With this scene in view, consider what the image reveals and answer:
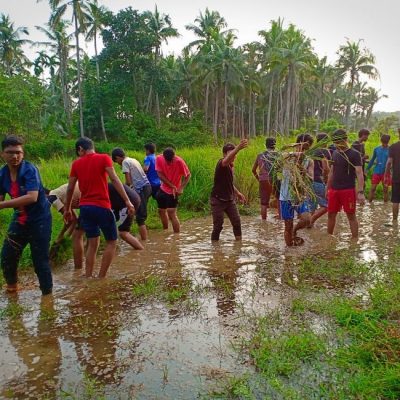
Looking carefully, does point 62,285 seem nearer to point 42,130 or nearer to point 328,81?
point 42,130

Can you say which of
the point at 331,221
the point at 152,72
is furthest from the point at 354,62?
the point at 331,221

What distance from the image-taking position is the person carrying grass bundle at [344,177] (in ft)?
19.8

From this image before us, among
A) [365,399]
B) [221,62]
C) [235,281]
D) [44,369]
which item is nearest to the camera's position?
[365,399]

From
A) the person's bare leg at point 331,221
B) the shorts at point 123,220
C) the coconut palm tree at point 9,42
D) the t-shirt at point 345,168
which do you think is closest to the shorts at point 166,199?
the shorts at point 123,220

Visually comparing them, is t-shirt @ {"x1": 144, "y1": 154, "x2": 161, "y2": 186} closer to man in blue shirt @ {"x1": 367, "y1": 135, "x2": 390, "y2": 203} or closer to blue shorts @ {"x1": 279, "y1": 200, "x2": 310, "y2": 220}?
blue shorts @ {"x1": 279, "y1": 200, "x2": 310, "y2": 220}

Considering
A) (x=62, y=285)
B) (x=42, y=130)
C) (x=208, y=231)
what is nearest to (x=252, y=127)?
(x=42, y=130)

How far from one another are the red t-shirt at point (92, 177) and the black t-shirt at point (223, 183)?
6.88 feet

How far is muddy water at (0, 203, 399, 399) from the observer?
273 centimetres

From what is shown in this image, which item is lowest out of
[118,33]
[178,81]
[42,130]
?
[42,130]

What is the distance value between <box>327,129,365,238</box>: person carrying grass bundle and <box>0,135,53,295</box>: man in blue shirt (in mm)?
4094

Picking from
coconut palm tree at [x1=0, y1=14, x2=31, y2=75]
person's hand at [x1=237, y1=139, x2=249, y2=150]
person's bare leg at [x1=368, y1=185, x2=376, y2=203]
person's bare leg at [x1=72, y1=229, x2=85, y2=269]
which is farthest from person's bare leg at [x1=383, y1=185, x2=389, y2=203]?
coconut palm tree at [x1=0, y1=14, x2=31, y2=75]

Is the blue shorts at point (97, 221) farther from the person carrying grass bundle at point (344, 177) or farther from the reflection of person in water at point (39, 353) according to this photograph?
the person carrying grass bundle at point (344, 177)

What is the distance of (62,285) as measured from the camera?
4.78 meters

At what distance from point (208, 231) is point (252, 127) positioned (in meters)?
43.2
